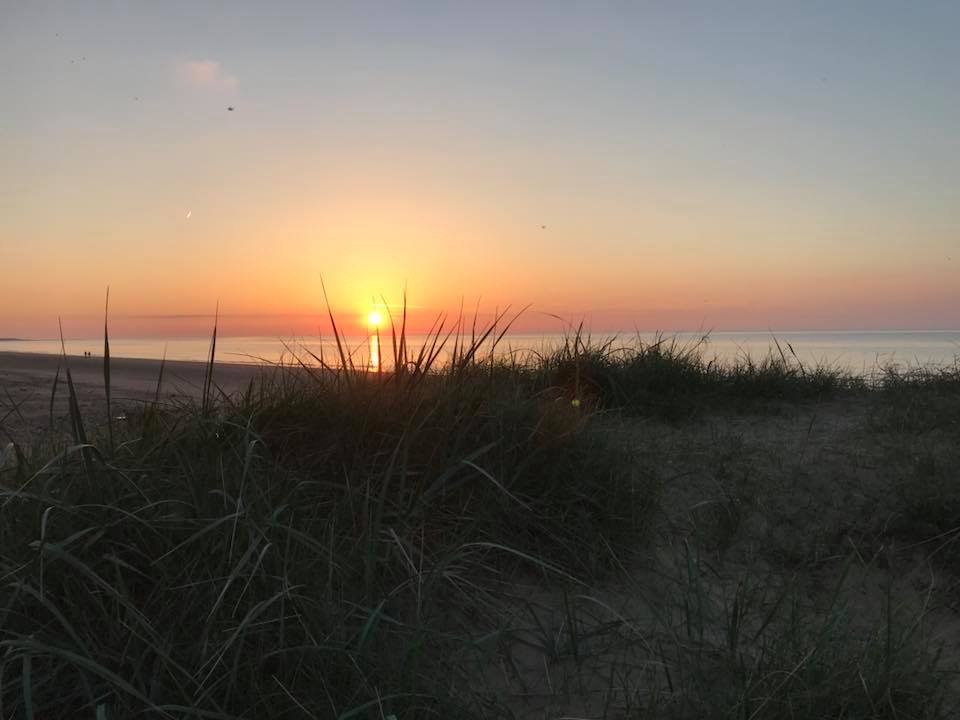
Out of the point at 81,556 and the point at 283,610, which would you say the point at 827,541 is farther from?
the point at 81,556

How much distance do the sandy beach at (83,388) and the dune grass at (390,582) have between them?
574mm

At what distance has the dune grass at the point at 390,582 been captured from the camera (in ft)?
6.00

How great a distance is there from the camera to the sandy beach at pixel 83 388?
181 inches

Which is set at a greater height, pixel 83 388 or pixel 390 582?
pixel 83 388

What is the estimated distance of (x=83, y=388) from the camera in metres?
8.55

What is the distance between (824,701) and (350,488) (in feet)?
5.09

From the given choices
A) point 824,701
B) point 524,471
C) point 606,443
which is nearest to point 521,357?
point 606,443

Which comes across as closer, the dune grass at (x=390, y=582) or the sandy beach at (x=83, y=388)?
the dune grass at (x=390, y=582)

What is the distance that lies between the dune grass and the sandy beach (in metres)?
0.57

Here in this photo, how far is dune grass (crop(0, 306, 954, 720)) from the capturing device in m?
1.83

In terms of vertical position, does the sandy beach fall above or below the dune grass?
above

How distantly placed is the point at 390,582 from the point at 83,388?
305 inches

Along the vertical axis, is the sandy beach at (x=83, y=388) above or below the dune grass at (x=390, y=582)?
above

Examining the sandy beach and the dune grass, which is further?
the sandy beach
